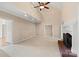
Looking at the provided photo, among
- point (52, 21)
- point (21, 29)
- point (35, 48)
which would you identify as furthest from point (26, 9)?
point (35, 48)

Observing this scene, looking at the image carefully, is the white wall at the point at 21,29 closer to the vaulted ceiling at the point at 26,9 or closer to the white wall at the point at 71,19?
the vaulted ceiling at the point at 26,9

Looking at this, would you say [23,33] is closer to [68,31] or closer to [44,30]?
[44,30]

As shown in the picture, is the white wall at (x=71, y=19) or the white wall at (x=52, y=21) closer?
the white wall at (x=71, y=19)

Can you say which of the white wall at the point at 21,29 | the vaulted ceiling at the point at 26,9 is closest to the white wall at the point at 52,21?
the vaulted ceiling at the point at 26,9

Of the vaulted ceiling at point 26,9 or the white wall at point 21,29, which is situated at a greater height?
the vaulted ceiling at point 26,9

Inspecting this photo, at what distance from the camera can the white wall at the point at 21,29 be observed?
1.90m

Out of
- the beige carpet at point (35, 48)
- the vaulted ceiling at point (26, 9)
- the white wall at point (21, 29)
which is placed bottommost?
the beige carpet at point (35, 48)

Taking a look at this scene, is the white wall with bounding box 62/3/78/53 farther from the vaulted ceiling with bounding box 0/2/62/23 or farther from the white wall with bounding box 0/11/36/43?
the white wall with bounding box 0/11/36/43

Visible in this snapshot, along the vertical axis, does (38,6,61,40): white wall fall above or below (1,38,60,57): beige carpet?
above

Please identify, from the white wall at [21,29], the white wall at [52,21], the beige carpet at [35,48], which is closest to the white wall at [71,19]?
the white wall at [52,21]

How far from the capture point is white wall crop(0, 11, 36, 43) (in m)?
1.90

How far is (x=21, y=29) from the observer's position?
1960mm

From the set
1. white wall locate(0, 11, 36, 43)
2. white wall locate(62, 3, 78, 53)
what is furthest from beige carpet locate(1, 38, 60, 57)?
white wall locate(62, 3, 78, 53)

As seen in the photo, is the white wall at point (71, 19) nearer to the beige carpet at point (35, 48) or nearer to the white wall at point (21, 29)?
the beige carpet at point (35, 48)
